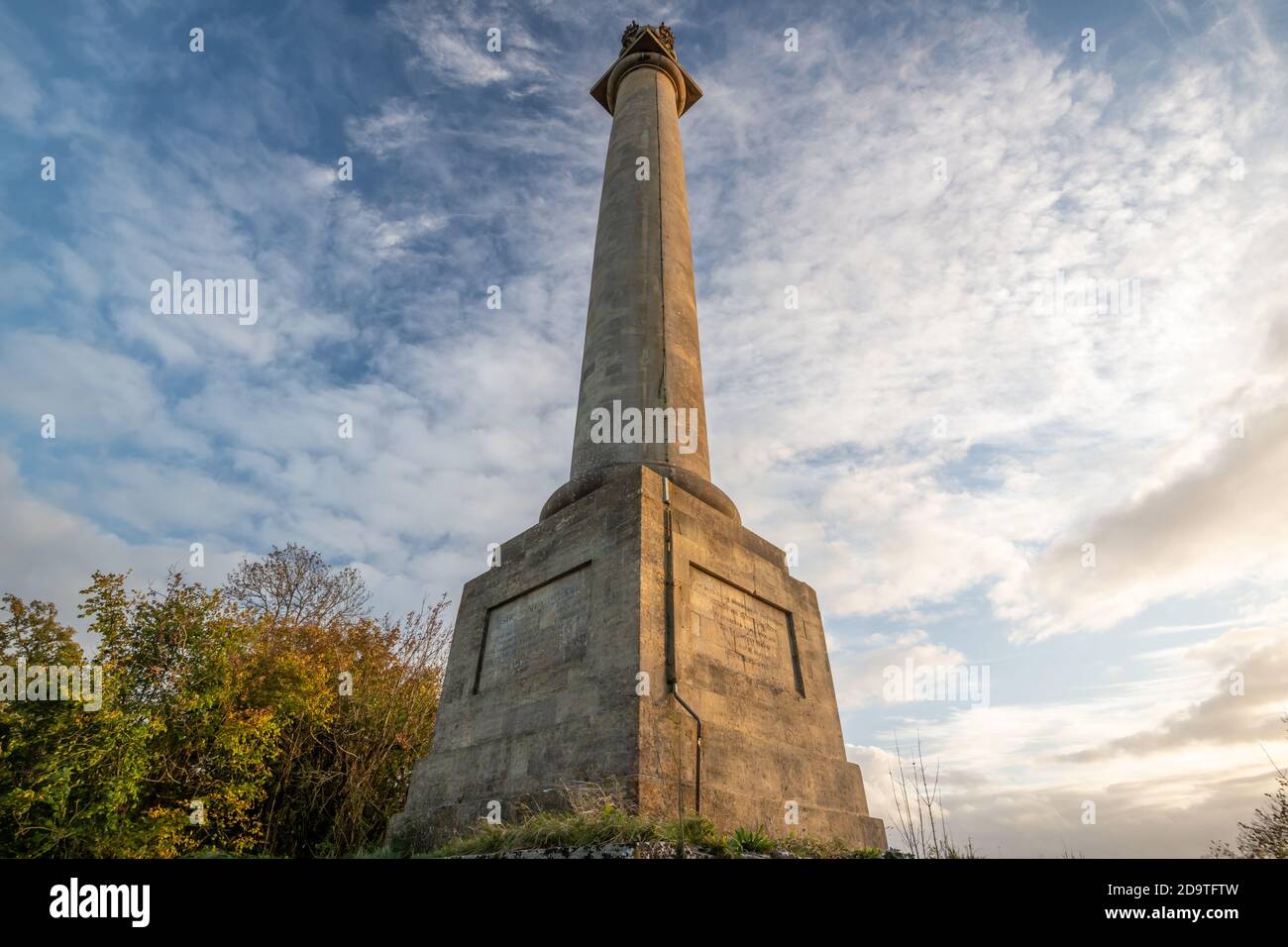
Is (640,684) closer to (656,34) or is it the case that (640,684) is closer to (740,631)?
(740,631)

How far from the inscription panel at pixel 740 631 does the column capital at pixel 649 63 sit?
12.7 metres

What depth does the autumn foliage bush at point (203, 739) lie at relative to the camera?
14.9 metres

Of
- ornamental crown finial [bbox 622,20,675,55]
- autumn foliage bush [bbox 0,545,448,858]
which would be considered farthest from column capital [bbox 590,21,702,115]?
autumn foliage bush [bbox 0,545,448,858]

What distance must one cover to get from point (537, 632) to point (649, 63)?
47.0 feet

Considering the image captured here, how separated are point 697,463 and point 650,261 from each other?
4.04 meters

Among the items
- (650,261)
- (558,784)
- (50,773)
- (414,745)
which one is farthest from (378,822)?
(650,261)

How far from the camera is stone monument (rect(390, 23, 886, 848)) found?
769 cm

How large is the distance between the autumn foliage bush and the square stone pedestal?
10.0m

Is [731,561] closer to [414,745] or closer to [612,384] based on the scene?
[612,384]

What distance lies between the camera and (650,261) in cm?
1283

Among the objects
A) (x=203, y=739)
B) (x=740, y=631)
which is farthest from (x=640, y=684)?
(x=203, y=739)
